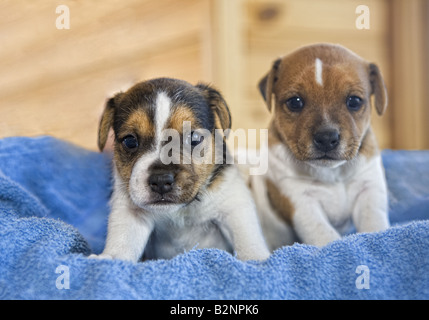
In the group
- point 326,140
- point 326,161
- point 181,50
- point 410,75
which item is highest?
point 181,50

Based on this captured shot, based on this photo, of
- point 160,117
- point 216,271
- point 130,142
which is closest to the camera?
point 216,271

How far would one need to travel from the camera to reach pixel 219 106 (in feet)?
8.53

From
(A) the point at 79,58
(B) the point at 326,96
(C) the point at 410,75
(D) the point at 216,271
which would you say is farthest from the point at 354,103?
(C) the point at 410,75

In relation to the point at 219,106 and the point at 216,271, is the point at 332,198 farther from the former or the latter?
the point at 216,271

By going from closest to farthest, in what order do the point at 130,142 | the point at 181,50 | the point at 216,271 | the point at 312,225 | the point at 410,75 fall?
the point at 216,271 → the point at 130,142 → the point at 312,225 → the point at 181,50 → the point at 410,75

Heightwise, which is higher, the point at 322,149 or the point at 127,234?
the point at 322,149

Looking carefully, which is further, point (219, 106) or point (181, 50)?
point (181, 50)

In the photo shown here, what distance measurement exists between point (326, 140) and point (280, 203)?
0.59 meters

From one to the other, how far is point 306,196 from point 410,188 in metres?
1.16

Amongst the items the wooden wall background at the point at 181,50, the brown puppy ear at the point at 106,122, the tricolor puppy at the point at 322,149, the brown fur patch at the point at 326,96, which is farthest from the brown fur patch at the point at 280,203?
the wooden wall background at the point at 181,50

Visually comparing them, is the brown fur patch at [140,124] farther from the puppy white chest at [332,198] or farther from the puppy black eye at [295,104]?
the puppy white chest at [332,198]

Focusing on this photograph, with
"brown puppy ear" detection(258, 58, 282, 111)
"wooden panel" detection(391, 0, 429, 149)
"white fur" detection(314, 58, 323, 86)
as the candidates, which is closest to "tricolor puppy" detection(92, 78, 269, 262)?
"brown puppy ear" detection(258, 58, 282, 111)

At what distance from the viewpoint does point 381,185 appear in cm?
279

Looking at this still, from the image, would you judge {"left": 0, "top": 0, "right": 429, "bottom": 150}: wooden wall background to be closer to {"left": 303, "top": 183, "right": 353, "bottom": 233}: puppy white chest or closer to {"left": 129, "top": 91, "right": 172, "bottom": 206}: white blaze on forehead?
{"left": 129, "top": 91, "right": 172, "bottom": 206}: white blaze on forehead
